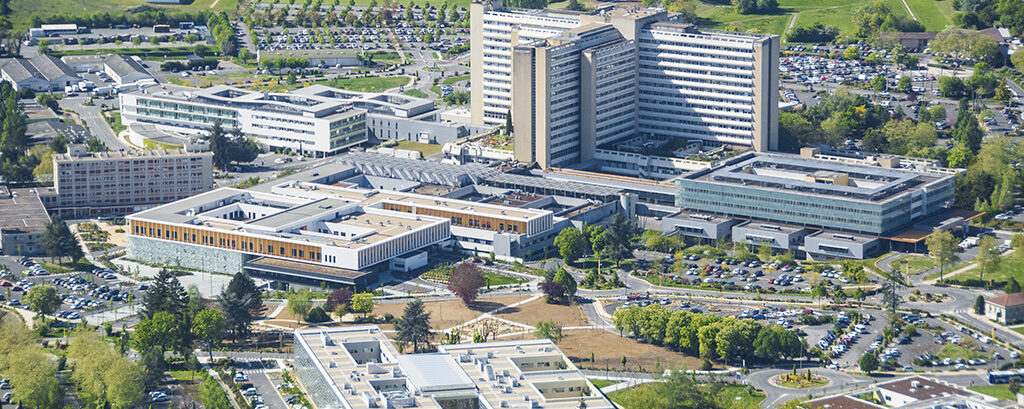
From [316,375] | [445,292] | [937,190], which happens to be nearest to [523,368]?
[316,375]

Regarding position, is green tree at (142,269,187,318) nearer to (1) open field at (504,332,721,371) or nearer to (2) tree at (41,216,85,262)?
(2) tree at (41,216,85,262)

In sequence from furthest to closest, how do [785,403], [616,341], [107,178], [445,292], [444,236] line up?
[107,178], [444,236], [445,292], [616,341], [785,403]

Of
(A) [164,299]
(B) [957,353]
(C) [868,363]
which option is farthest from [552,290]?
(B) [957,353]

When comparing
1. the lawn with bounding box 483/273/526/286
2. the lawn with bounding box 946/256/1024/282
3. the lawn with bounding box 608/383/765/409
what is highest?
the lawn with bounding box 946/256/1024/282

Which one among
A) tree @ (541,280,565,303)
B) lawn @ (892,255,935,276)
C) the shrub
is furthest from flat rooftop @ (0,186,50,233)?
lawn @ (892,255,935,276)

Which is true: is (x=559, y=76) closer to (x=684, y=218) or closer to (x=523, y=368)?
(x=684, y=218)
